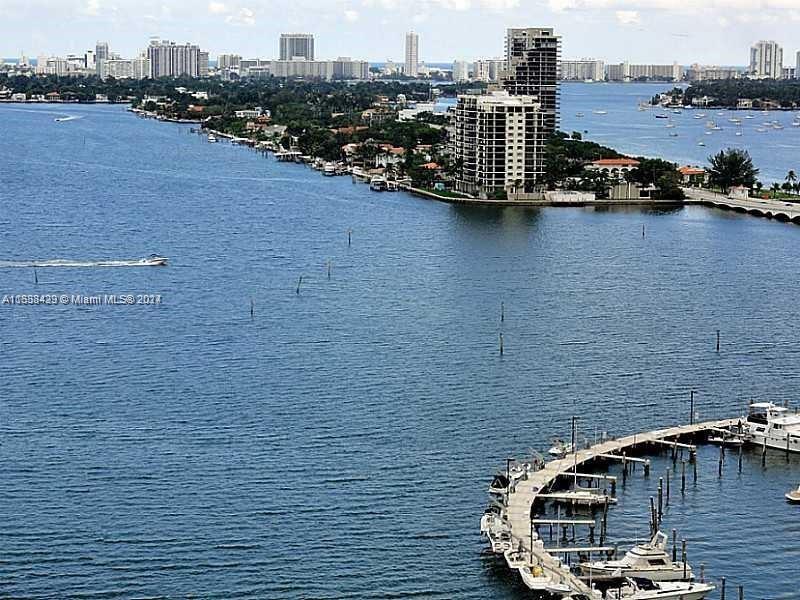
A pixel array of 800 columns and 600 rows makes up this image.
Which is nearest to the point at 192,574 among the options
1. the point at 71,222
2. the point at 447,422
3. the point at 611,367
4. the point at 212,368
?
the point at 447,422

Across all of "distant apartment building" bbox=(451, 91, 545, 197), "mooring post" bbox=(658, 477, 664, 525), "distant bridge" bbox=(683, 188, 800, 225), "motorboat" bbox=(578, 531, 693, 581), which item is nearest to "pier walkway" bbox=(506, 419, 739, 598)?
"motorboat" bbox=(578, 531, 693, 581)

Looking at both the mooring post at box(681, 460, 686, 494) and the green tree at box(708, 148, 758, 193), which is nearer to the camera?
the mooring post at box(681, 460, 686, 494)

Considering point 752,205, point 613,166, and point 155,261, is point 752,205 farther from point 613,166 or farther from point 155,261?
point 155,261

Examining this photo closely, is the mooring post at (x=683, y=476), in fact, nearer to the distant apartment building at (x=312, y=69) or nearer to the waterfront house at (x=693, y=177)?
the waterfront house at (x=693, y=177)

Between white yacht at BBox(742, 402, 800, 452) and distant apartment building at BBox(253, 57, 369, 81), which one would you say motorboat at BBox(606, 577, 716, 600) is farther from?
distant apartment building at BBox(253, 57, 369, 81)

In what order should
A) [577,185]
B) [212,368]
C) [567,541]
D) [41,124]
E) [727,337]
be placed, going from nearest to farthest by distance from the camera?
[567,541] → [212,368] → [727,337] → [577,185] → [41,124]

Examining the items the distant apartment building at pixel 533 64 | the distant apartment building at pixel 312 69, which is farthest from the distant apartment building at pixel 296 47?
the distant apartment building at pixel 533 64

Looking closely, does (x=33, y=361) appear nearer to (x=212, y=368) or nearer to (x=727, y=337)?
(x=212, y=368)
